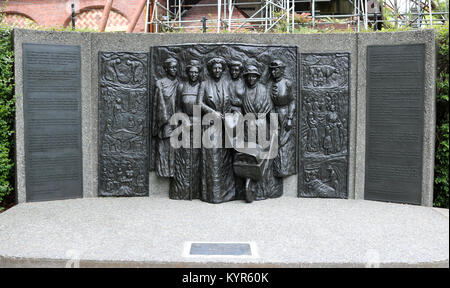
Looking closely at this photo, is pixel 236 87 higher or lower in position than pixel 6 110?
higher

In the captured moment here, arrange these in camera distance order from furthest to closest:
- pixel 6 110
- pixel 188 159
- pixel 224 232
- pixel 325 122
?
pixel 325 122, pixel 188 159, pixel 6 110, pixel 224 232

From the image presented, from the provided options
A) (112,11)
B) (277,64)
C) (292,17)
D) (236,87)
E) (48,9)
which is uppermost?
(48,9)

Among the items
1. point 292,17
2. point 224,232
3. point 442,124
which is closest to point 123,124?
point 224,232

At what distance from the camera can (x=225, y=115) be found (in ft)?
23.3

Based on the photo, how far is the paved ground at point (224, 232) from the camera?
4535 mm

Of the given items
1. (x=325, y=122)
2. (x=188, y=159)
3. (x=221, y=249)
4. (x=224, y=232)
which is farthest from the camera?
(x=325, y=122)

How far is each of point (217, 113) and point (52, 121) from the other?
106 inches

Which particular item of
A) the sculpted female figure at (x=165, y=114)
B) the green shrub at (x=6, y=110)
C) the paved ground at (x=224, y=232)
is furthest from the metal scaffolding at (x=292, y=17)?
the paved ground at (x=224, y=232)

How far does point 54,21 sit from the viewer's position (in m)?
16.7

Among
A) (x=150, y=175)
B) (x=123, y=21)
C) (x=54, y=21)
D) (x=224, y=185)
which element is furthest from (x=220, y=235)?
(x=54, y=21)

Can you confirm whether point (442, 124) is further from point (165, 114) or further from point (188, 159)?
point (165, 114)

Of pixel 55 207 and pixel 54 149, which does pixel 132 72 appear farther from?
pixel 55 207

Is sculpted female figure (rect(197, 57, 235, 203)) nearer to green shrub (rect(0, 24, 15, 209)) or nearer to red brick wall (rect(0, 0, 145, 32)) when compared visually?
green shrub (rect(0, 24, 15, 209))

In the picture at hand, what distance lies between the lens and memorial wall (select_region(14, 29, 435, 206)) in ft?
23.0
